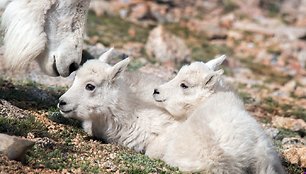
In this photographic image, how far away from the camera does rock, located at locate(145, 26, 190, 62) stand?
1930cm

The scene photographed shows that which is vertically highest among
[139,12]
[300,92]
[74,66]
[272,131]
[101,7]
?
[74,66]

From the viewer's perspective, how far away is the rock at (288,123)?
1281cm

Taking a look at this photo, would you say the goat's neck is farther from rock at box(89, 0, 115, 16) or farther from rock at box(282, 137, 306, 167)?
rock at box(89, 0, 115, 16)

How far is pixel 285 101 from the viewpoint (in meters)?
16.5

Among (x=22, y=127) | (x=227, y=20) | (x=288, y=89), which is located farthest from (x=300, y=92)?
(x=227, y=20)

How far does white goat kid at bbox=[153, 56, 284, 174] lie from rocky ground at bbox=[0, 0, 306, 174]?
76cm

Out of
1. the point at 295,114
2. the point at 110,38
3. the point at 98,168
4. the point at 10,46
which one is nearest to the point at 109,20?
the point at 110,38

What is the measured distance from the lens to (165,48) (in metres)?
19.4

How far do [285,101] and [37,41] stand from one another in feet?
25.8

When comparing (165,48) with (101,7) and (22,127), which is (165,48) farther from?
(22,127)

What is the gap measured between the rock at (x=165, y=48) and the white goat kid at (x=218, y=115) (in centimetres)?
928

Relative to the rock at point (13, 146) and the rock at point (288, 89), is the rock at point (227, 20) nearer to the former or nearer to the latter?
the rock at point (288, 89)

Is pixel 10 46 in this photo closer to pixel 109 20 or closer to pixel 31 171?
pixel 31 171

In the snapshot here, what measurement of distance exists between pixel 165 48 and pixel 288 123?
6.91 meters
